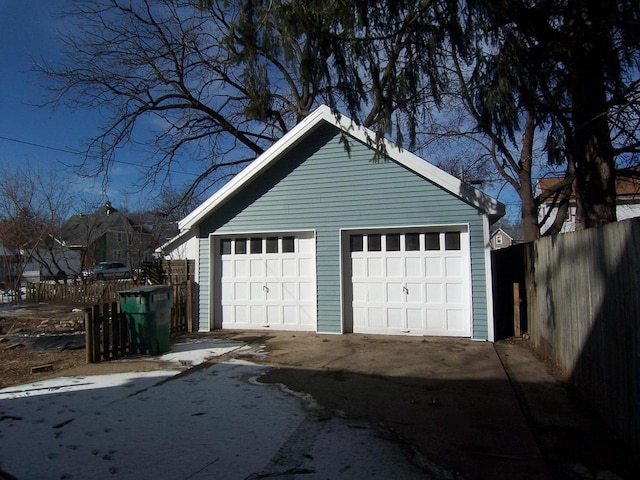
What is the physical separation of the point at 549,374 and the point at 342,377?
2.95 metres

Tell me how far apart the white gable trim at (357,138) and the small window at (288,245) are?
1.60 meters

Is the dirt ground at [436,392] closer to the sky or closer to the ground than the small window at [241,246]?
closer to the ground

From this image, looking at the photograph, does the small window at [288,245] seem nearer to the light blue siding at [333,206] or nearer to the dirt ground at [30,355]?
the light blue siding at [333,206]

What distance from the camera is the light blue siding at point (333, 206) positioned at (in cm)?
923

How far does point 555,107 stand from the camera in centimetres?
653

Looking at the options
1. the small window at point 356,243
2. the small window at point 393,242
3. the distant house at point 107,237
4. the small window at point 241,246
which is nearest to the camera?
the small window at point 393,242

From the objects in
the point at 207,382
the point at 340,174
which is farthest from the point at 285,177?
the point at 207,382

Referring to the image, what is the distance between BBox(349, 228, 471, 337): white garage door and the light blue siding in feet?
1.04

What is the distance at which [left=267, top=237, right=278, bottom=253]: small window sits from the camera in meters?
10.7

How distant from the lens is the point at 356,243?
10156 mm

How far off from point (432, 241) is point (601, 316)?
5032 mm

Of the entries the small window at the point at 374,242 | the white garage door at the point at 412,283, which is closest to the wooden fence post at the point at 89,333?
the white garage door at the point at 412,283

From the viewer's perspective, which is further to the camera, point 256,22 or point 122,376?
point 122,376

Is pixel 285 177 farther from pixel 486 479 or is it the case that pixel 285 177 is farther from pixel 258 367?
pixel 486 479
